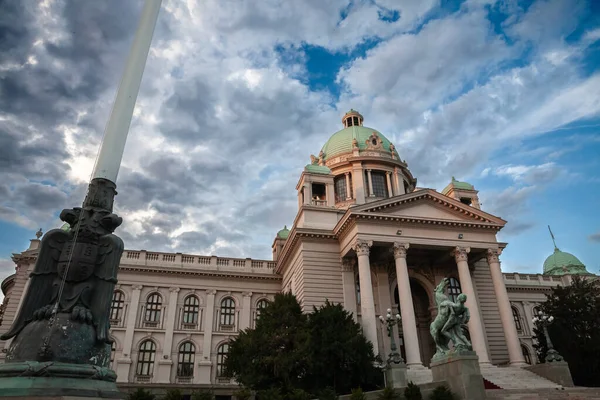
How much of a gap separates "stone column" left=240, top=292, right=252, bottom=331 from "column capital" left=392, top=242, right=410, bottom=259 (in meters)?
15.7

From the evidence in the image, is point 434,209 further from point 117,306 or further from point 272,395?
point 117,306

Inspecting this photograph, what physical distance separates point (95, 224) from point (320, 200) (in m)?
27.4

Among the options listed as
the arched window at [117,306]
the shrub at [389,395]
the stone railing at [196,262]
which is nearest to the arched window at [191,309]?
the stone railing at [196,262]

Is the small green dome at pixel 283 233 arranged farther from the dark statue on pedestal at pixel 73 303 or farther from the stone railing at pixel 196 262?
the dark statue on pedestal at pixel 73 303

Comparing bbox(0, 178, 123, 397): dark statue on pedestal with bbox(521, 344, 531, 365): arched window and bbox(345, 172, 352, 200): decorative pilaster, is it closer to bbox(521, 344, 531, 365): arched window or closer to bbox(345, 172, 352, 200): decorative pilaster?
bbox(345, 172, 352, 200): decorative pilaster

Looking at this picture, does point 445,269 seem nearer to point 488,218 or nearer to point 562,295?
point 488,218

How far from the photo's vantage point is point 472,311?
2806 cm

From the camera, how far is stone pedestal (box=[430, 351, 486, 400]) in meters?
17.0

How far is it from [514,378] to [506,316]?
542cm

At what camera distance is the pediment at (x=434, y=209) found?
30670 mm

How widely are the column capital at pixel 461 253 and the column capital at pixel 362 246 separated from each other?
21.7 feet

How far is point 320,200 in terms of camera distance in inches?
1431

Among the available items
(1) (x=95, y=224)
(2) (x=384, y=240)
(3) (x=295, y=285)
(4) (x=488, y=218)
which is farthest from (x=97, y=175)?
(4) (x=488, y=218)

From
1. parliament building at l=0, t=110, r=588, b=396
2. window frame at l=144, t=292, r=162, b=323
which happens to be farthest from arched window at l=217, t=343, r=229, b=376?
window frame at l=144, t=292, r=162, b=323
